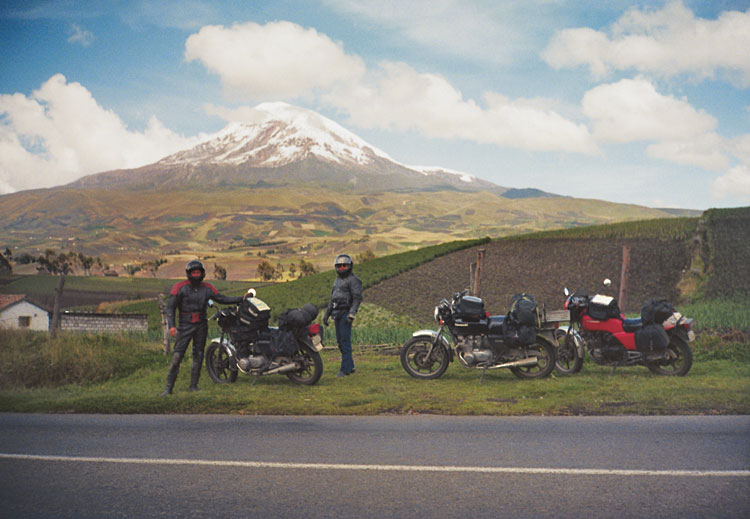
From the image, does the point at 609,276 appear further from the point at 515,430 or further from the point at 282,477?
the point at 282,477

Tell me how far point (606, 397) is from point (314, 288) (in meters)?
33.2

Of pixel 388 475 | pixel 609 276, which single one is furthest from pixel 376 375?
pixel 609 276

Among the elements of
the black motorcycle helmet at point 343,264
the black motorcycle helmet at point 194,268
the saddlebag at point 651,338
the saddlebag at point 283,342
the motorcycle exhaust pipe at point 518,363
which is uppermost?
the black motorcycle helmet at point 343,264

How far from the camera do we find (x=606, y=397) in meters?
10.2

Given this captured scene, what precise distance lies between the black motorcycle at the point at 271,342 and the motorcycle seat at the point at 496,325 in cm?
317

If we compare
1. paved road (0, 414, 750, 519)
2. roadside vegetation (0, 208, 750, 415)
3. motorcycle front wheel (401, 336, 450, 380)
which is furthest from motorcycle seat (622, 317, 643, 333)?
paved road (0, 414, 750, 519)

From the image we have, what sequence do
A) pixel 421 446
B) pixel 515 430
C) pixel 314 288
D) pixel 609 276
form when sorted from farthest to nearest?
pixel 314 288 < pixel 609 276 < pixel 515 430 < pixel 421 446

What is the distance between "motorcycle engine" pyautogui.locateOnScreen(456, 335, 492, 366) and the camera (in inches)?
475

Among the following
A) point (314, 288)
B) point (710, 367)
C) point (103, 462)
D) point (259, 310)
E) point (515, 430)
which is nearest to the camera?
point (103, 462)

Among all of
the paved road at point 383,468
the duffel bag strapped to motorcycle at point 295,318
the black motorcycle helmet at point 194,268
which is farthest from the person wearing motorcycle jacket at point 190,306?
the paved road at point 383,468

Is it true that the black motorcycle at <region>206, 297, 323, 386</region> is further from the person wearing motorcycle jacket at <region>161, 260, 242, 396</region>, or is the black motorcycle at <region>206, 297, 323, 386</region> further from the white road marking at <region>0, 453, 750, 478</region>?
the white road marking at <region>0, 453, 750, 478</region>

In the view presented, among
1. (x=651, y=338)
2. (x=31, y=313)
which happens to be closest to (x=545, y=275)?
(x=651, y=338)

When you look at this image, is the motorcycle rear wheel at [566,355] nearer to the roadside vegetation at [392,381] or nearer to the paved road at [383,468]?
the roadside vegetation at [392,381]

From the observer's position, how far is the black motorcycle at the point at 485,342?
39.5ft
